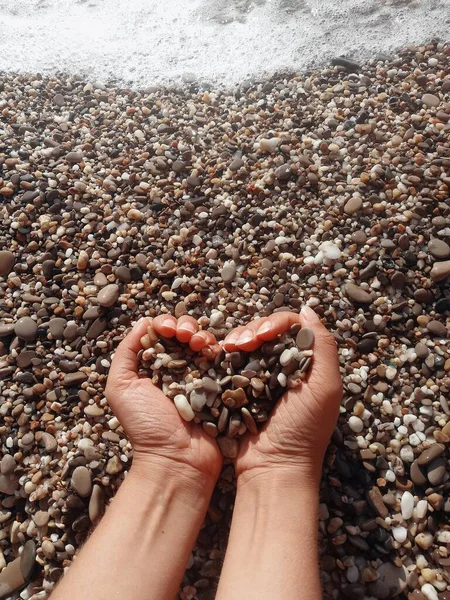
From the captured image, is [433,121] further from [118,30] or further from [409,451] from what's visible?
[118,30]

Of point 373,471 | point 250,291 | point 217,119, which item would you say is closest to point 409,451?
point 373,471

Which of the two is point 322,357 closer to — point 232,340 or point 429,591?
point 232,340

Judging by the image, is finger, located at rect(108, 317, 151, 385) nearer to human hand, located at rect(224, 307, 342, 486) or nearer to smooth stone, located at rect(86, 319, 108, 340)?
smooth stone, located at rect(86, 319, 108, 340)

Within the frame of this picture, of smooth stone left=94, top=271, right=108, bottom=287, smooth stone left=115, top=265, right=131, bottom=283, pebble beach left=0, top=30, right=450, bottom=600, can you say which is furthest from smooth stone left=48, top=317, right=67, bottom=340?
smooth stone left=115, top=265, right=131, bottom=283

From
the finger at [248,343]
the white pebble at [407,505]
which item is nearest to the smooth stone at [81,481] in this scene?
the finger at [248,343]

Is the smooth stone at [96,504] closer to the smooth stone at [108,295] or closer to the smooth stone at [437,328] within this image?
the smooth stone at [108,295]

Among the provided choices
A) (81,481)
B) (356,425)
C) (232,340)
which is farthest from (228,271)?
(81,481)

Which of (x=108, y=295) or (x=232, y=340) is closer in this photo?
(x=232, y=340)
